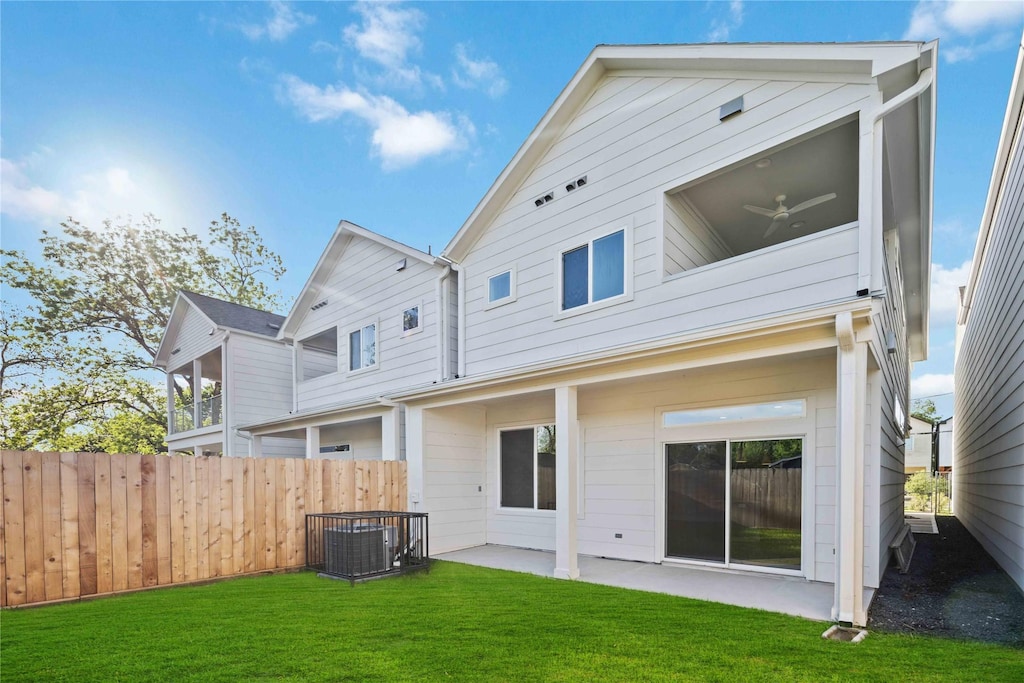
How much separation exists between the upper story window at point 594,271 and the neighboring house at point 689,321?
0.03m

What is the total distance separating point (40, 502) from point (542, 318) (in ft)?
20.8

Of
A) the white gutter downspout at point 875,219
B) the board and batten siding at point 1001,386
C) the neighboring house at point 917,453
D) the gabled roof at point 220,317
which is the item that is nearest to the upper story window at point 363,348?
the gabled roof at point 220,317

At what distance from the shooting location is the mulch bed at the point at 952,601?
4.42 metres

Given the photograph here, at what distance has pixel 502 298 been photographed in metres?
8.54

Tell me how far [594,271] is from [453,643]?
505 cm

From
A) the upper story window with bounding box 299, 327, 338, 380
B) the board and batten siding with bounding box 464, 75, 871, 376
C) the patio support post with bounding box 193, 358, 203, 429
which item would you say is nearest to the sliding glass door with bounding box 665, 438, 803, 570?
the board and batten siding with bounding box 464, 75, 871, 376

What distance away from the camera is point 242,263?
2420cm

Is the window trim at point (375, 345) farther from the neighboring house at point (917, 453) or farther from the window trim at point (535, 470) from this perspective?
the neighboring house at point (917, 453)

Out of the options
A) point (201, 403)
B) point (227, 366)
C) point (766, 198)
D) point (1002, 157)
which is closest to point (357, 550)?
point (766, 198)

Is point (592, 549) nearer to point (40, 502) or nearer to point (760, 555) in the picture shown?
point (760, 555)

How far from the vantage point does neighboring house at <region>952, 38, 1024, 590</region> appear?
18.7 feet

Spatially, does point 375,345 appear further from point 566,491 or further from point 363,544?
point 566,491

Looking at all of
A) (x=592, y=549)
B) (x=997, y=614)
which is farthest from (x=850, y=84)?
(x=592, y=549)

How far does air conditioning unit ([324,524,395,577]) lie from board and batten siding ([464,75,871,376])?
3.10m
